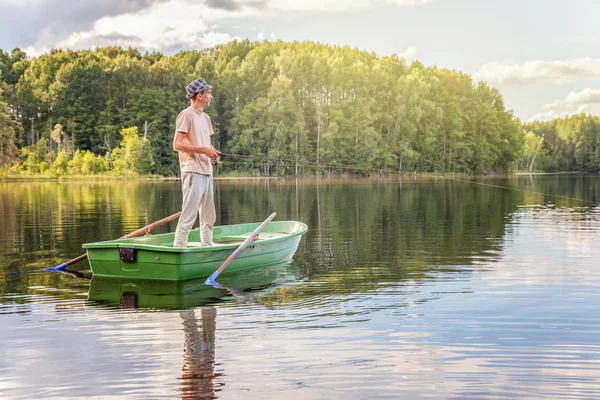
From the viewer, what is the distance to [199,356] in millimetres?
6215

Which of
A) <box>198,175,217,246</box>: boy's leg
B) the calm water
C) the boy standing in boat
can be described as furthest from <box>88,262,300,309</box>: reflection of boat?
the boy standing in boat

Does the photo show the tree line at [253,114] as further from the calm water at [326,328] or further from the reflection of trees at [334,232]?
the calm water at [326,328]

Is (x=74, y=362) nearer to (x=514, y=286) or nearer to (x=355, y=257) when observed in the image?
(x=514, y=286)

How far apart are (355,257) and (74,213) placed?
15.2 m

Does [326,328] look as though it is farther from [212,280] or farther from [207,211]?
[207,211]

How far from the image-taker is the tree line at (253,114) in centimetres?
7744

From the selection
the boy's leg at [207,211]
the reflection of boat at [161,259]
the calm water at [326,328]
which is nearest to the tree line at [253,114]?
the calm water at [326,328]

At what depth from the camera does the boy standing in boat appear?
33.8 feet

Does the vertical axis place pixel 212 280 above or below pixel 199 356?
above

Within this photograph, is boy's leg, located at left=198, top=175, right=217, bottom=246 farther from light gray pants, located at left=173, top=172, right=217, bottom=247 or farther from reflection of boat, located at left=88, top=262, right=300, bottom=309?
reflection of boat, located at left=88, top=262, right=300, bottom=309

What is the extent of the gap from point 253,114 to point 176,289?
2815 inches

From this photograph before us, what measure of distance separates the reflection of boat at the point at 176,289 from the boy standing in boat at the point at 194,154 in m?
0.87

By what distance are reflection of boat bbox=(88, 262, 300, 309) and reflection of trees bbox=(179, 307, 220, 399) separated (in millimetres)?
804

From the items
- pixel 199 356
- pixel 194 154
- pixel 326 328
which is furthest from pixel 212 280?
pixel 199 356
